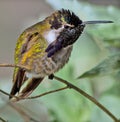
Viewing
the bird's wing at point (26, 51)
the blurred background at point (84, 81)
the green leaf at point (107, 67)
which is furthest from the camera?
the blurred background at point (84, 81)

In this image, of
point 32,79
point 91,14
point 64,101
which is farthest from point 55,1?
point 32,79

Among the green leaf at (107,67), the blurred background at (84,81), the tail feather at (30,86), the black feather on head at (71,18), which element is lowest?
the blurred background at (84,81)

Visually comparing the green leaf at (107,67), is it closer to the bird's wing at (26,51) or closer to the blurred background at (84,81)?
the blurred background at (84,81)

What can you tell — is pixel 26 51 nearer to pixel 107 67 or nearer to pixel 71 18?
pixel 71 18

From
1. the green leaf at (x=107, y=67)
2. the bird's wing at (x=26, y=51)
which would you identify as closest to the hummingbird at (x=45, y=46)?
the bird's wing at (x=26, y=51)

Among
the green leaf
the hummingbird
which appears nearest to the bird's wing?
the hummingbird

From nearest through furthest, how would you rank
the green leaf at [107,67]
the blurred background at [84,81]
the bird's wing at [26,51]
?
1. the bird's wing at [26,51]
2. the green leaf at [107,67]
3. the blurred background at [84,81]

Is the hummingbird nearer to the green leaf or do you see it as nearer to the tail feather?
the tail feather

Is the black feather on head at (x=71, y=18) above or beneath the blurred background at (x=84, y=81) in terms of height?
above

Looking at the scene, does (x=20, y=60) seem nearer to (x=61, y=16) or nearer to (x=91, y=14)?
(x=61, y=16)

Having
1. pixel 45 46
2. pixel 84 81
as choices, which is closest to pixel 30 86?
pixel 45 46
